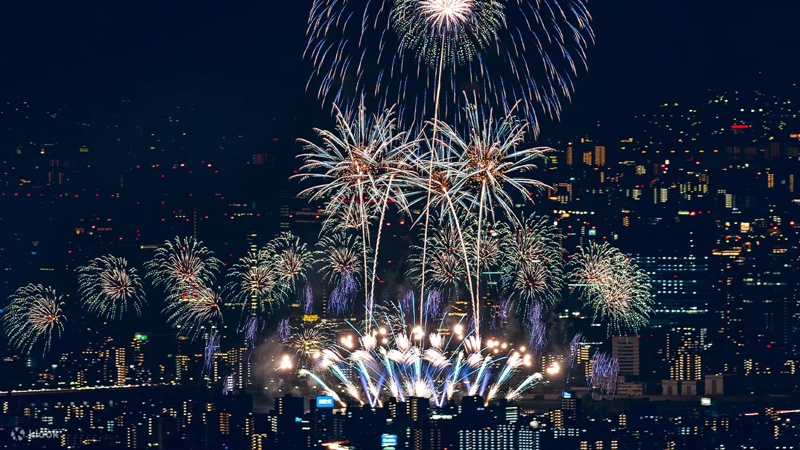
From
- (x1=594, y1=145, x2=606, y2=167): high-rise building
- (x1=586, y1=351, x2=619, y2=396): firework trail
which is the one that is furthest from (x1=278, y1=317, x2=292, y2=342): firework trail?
(x1=594, y1=145, x2=606, y2=167): high-rise building

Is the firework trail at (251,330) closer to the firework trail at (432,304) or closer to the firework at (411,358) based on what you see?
the firework at (411,358)

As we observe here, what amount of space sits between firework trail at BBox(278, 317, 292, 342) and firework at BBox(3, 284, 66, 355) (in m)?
8.66

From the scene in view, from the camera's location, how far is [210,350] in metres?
53.9

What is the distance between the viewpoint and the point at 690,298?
209ft

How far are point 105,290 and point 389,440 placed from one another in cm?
1339

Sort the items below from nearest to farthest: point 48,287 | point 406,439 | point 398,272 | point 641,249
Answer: point 406,439, point 398,272, point 48,287, point 641,249

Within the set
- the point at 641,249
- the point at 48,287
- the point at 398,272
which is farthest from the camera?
the point at 641,249

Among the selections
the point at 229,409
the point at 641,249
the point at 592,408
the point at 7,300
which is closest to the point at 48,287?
the point at 7,300

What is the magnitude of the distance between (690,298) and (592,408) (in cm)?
1127

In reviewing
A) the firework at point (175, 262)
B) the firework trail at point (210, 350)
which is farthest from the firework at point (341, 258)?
the firework trail at point (210, 350)

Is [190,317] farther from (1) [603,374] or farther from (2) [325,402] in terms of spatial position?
(1) [603,374]

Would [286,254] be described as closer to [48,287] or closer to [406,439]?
[406,439]

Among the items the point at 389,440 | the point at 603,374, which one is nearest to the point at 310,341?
the point at 389,440

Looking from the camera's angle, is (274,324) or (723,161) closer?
(274,324)
